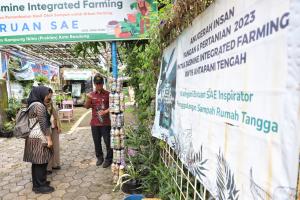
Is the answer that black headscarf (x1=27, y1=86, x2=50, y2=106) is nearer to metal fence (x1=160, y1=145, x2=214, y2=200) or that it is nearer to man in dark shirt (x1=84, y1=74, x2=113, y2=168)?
man in dark shirt (x1=84, y1=74, x2=113, y2=168)

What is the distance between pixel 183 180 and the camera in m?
2.90

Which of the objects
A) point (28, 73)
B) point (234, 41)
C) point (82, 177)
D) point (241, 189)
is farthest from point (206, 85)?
point (28, 73)

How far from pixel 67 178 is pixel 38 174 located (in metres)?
0.71

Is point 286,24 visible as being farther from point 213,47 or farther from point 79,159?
point 79,159

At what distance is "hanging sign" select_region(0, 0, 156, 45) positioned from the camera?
3941 millimetres

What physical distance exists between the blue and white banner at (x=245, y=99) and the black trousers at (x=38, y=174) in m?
2.67

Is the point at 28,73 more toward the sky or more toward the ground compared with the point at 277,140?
more toward the sky

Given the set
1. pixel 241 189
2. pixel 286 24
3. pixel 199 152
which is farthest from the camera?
pixel 199 152

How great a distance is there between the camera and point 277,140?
1104 millimetres

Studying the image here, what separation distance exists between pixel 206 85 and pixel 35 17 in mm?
3126

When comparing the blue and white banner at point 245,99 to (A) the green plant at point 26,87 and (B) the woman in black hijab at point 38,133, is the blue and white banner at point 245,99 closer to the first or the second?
(B) the woman in black hijab at point 38,133

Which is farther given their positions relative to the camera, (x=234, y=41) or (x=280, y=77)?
(x=234, y=41)

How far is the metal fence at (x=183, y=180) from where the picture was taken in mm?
2429

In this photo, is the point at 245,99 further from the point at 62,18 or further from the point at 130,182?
the point at 62,18
